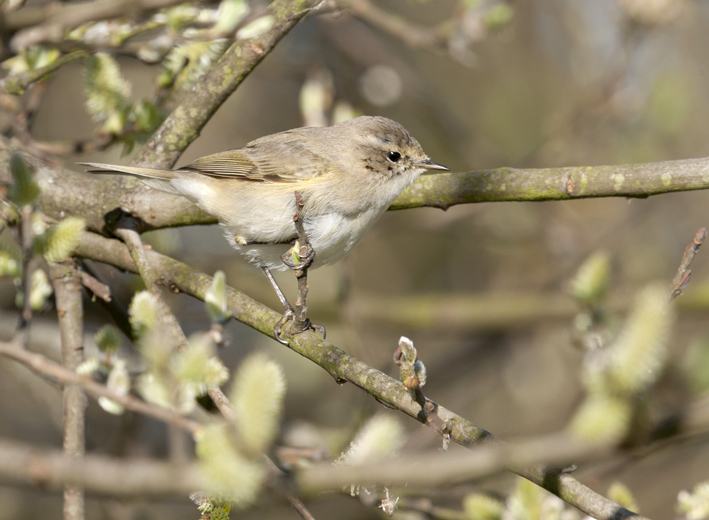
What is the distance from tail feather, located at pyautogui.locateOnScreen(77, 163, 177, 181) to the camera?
3068 millimetres

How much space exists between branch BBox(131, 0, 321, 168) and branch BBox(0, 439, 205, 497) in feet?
7.12

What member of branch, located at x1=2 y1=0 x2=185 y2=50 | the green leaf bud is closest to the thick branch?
branch, located at x1=2 y1=0 x2=185 y2=50

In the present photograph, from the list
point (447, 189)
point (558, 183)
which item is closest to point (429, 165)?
point (447, 189)

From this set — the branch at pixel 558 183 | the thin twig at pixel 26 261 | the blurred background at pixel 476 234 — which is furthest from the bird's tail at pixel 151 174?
the thin twig at pixel 26 261

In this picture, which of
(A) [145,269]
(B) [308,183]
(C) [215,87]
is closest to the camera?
(A) [145,269]

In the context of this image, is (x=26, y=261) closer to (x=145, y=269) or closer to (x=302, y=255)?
(x=302, y=255)

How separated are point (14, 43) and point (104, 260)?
3.27 ft

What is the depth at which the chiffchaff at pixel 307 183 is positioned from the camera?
10.9ft

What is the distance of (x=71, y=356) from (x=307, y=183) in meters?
1.47

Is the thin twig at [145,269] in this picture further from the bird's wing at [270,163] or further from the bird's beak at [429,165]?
the bird's beak at [429,165]

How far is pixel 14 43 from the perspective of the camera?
265 cm

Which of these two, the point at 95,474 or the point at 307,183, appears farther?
the point at 307,183

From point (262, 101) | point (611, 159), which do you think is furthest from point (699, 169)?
point (262, 101)

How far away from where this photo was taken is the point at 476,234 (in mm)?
6039
